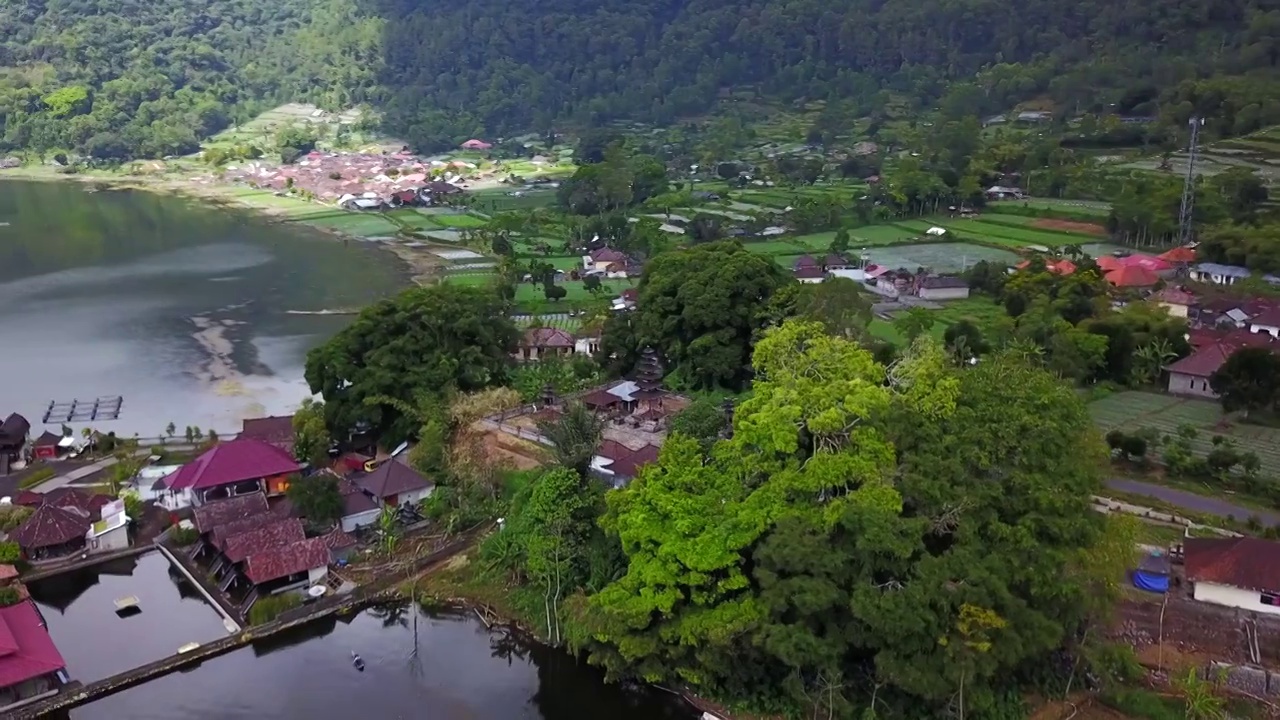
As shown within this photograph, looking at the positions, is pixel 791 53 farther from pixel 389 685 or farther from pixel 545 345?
pixel 389 685

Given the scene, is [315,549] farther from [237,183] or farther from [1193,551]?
[237,183]

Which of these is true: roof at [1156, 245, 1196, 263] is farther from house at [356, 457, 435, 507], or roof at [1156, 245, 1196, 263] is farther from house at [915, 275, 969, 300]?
house at [356, 457, 435, 507]

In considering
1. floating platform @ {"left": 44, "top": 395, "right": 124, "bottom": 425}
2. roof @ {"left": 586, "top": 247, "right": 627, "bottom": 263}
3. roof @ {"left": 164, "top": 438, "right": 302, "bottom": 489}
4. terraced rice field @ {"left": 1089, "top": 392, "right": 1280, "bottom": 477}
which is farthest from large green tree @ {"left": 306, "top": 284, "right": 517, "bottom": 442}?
roof @ {"left": 586, "top": 247, "right": 627, "bottom": 263}

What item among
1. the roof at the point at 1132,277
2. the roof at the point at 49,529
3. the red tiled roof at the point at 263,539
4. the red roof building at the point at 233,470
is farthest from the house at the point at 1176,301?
the roof at the point at 49,529

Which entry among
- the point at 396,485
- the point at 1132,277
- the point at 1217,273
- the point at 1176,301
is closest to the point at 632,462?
the point at 396,485

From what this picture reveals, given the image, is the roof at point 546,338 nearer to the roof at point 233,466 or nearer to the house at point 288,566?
the roof at point 233,466
